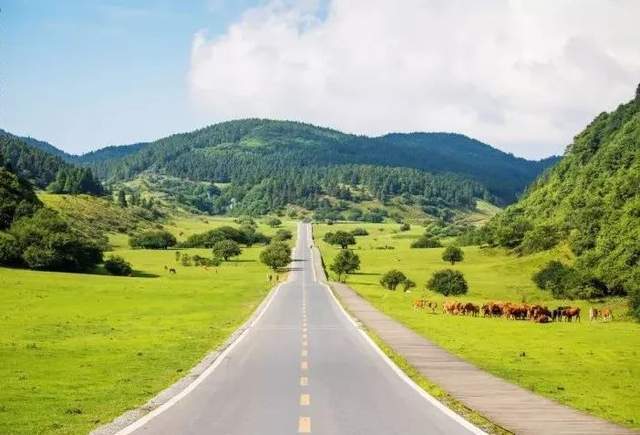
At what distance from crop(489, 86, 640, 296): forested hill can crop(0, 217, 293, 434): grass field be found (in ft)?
152

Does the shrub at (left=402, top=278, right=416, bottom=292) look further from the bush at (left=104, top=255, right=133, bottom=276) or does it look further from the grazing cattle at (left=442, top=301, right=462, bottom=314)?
the bush at (left=104, top=255, right=133, bottom=276)

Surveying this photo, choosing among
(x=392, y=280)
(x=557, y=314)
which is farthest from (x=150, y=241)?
(x=557, y=314)

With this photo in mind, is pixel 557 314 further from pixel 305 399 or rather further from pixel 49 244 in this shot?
pixel 49 244

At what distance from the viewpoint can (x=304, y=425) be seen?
1741 cm

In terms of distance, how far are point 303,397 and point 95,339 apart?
23220 mm

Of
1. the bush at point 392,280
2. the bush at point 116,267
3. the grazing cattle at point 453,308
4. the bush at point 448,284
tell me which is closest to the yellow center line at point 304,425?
the grazing cattle at point 453,308

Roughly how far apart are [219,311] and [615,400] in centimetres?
4496

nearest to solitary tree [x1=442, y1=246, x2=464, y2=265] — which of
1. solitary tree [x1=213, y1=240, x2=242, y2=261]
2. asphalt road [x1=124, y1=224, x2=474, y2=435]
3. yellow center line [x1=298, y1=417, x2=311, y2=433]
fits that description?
solitary tree [x1=213, y1=240, x2=242, y2=261]

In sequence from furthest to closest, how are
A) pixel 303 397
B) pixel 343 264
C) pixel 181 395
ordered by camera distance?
pixel 343 264, pixel 181 395, pixel 303 397

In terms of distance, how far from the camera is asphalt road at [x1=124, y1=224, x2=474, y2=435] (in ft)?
56.6

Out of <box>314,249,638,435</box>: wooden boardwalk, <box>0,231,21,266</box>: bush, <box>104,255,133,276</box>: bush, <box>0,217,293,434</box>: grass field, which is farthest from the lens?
<box>104,255,133,276</box>: bush

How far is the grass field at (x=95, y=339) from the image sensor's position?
2084cm

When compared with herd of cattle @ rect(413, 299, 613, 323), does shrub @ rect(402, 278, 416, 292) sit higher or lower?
higher

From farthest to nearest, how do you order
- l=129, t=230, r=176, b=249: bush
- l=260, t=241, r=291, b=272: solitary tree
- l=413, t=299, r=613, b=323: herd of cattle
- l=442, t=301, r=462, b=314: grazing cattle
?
l=129, t=230, r=176, b=249: bush → l=260, t=241, r=291, b=272: solitary tree → l=442, t=301, r=462, b=314: grazing cattle → l=413, t=299, r=613, b=323: herd of cattle
